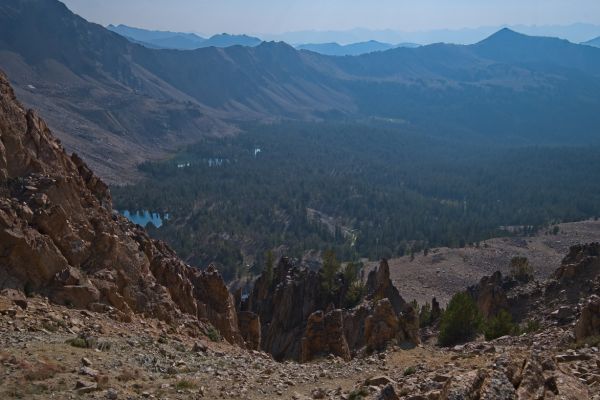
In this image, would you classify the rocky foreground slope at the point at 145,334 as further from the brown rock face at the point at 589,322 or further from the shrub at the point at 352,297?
the shrub at the point at 352,297

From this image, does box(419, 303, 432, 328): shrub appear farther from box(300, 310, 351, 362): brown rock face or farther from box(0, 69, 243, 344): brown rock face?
box(0, 69, 243, 344): brown rock face

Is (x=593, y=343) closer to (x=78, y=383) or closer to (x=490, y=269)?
(x=78, y=383)

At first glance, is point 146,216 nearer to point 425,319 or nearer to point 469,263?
point 469,263

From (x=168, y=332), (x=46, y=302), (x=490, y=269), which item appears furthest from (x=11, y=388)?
(x=490, y=269)

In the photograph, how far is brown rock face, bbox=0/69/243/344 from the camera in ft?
83.3

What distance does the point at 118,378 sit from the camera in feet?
61.9

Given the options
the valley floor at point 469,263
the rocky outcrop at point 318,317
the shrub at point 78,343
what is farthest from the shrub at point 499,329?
the valley floor at point 469,263

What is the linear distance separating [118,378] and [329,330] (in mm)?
21659

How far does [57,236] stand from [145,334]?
21.8ft

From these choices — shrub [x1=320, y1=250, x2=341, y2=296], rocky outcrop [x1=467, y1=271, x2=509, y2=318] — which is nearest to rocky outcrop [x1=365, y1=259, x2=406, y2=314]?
shrub [x1=320, y1=250, x2=341, y2=296]

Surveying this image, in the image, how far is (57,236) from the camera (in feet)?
91.6

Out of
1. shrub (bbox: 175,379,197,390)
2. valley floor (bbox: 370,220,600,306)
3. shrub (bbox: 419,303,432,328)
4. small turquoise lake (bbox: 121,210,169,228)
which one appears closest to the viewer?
shrub (bbox: 175,379,197,390)

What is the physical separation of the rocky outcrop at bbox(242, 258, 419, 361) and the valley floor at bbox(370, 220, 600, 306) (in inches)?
1011

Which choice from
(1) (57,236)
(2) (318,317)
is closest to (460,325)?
(2) (318,317)
